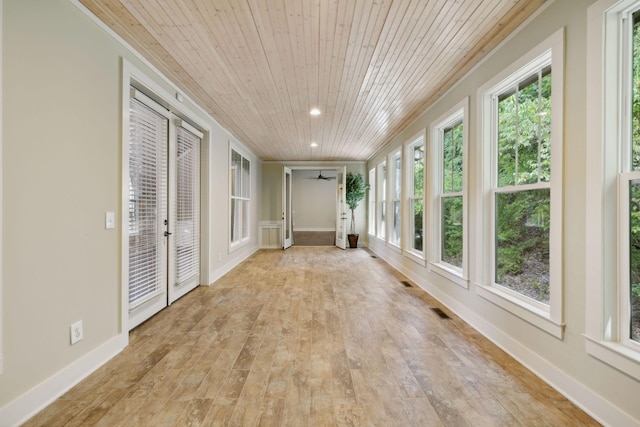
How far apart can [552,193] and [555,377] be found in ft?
3.79

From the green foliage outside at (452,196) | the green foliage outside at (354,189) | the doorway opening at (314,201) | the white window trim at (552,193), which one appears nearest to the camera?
the white window trim at (552,193)

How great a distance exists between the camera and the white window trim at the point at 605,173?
1536 mm

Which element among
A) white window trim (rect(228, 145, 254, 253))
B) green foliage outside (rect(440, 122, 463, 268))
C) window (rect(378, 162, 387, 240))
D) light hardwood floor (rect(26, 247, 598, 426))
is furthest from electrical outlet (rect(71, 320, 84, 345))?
window (rect(378, 162, 387, 240))

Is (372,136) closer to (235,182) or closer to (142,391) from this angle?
(235,182)

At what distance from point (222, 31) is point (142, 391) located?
2521mm

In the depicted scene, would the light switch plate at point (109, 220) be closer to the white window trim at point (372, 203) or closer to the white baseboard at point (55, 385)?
the white baseboard at point (55, 385)

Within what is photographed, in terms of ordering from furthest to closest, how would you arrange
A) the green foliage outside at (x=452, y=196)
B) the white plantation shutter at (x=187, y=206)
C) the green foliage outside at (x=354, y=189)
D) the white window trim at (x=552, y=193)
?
the green foliage outside at (x=354, y=189) → the white plantation shutter at (x=187, y=206) → the green foliage outside at (x=452, y=196) → the white window trim at (x=552, y=193)

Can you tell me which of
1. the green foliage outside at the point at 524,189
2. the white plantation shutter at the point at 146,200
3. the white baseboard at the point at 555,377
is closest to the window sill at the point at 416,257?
the white baseboard at the point at 555,377

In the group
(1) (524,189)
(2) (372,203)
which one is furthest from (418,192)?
(2) (372,203)

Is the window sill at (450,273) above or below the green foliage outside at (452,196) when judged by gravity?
below

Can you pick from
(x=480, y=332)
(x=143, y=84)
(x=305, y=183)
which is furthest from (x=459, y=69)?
(x=305, y=183)

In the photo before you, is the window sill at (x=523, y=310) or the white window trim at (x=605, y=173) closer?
the white window trim at (x=605, y=173)

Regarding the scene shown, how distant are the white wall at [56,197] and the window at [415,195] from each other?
368cm

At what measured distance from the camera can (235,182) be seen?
5809 millimetres
